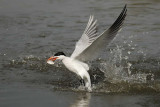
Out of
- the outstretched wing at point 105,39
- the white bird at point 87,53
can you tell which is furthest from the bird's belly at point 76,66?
the outstretched wing at point 105,39

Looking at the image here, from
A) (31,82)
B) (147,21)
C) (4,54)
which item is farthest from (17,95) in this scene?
(147,21)

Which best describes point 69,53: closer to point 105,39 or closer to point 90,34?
point 90,34

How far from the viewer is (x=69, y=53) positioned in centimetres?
1027

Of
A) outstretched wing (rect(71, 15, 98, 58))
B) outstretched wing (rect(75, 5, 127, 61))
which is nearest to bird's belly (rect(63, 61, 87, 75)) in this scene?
outstretched wing (rect(75, 5, 127, 61))

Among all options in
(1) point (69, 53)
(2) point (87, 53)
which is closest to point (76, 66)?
(2) point (87, 53)

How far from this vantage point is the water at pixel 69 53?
23.1 ft

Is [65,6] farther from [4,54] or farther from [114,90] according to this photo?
[114,90]

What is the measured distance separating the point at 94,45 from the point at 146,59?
272 cm

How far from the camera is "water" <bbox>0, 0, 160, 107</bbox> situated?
7.04 meters

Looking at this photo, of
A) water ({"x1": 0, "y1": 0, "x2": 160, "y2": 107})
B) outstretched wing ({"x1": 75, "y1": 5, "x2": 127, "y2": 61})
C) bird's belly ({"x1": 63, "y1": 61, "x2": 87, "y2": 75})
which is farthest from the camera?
bird's belly ({"x1": 63, "y1": 61, "x2": 87, "y2": 75})

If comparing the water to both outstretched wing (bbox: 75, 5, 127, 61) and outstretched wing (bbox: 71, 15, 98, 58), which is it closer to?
outstretched wing (bbox: 75, 5, 127, 61)

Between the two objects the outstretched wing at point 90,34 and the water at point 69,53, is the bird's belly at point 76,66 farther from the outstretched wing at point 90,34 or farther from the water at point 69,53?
the outstretched wing at point 90,34

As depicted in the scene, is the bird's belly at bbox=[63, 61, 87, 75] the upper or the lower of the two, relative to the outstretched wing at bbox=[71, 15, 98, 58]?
lower

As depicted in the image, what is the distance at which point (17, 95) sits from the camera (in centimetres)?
698
